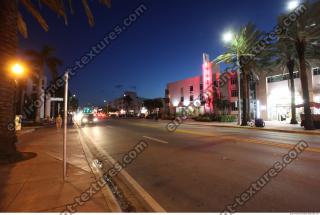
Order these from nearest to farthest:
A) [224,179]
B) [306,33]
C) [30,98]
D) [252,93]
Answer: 1. [224,179]
2. [306,33]
3. [252,93]
4. [30,98]

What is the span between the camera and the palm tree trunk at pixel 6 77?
880 cm

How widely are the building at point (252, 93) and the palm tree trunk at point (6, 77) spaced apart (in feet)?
104

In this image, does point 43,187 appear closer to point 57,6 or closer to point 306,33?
point 57,6

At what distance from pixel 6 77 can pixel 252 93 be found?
48.2 meters

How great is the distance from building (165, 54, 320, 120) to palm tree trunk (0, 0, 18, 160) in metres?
31.8

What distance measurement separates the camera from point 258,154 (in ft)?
32.3

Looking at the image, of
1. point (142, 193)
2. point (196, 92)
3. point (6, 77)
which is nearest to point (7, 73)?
point (6, 77)

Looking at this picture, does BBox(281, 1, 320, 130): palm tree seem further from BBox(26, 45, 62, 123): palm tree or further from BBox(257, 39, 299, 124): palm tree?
BBox(26, 45, 62, 123): palm tree

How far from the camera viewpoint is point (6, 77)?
898 cm

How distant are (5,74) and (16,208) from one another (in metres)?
6.15

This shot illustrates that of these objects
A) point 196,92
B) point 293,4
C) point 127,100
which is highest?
point 293,4

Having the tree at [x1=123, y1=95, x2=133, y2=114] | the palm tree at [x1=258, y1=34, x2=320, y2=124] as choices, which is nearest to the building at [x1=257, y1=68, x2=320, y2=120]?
the palm tree at [x1=258, y1=34, x2=320, y2=124]

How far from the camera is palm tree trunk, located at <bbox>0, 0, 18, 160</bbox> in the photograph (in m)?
8.80

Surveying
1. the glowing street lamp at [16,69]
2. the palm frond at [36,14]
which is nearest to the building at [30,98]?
the glowing street lamp at [16,69]
